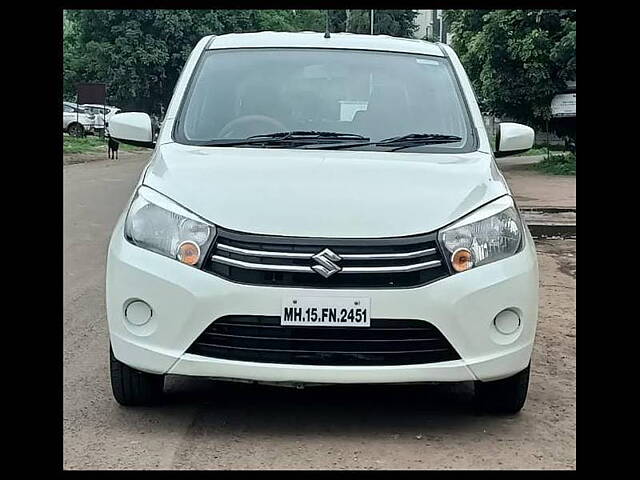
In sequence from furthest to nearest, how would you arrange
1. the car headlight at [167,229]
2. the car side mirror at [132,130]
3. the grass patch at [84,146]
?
the grass patch at [84,146] → the car side mirror at [132,130] → the car headlight at [167,229]

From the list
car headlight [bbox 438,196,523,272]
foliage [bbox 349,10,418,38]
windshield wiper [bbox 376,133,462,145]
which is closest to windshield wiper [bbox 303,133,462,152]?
windshield wiper [bbox 376,133,462,145]

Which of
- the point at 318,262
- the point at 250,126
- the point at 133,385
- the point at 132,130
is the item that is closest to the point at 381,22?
the point at 132,130

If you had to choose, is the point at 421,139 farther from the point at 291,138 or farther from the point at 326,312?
the point at 326,312

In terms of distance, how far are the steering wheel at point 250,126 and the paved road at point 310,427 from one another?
130 cm

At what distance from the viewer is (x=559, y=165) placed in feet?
87.9

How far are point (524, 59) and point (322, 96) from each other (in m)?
21.2

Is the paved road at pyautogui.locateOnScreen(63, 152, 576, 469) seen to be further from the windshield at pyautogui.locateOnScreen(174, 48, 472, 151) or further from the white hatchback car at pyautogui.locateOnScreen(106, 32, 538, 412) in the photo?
the windshield at pyautogui.locateOnScreen(174, 48, 472, 151)

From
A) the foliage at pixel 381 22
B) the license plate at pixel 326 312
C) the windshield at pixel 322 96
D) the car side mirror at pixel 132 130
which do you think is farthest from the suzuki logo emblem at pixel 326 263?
the foliage at pixel 381 22

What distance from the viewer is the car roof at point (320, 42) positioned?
5.87m

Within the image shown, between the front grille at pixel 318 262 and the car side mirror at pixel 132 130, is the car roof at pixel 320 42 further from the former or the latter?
the front grille at pixel 318 262

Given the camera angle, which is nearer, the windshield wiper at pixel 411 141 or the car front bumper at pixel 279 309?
the car front bumper at pixel 279 309

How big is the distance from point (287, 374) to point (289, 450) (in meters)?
0.32
